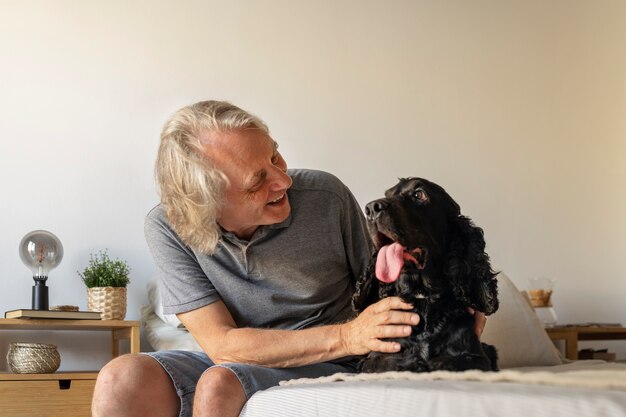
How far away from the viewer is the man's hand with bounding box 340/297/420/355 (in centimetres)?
143

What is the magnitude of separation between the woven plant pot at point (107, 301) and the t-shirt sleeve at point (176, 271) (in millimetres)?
1126

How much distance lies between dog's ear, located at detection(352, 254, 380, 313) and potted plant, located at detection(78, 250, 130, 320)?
1709 millimetres

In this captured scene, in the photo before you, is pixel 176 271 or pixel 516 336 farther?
pixel 516 336

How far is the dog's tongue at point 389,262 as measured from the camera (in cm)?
142

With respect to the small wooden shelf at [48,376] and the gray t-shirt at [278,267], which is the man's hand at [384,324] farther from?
the small wooden shelf at [48,376]

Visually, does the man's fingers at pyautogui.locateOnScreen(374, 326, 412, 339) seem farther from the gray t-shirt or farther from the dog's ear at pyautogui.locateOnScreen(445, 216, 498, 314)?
the gray t-shirt

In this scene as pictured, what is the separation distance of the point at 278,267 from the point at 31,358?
1.34 m

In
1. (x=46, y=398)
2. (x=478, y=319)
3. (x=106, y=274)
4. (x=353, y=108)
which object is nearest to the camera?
(x=478, y=319)

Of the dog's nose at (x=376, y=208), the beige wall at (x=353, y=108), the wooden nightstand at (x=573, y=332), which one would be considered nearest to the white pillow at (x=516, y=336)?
the wooden nightstand at (x=573, y=332)

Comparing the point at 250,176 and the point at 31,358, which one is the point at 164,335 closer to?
the point at 31,358

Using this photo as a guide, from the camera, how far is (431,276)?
1.43 m

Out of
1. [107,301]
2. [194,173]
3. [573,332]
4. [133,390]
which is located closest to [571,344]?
[573,332]

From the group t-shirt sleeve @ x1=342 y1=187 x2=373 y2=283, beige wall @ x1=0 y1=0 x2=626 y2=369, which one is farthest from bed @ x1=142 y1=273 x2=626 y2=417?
beige wall @ x1=0 y1=0 x2=626 y2=369

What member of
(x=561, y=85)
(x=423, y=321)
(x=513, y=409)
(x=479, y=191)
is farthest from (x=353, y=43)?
(x=513, y=409)
